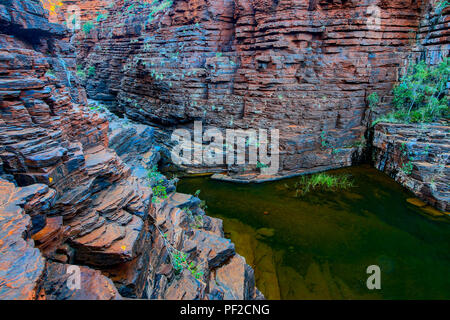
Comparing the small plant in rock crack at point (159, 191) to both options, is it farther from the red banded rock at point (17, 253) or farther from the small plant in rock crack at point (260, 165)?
the small plant in rock crack at point (260, 165)

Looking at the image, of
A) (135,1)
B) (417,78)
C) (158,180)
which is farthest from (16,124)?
(135,1)

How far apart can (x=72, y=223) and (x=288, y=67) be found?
10.9 m

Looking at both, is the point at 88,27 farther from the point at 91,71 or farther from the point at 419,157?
the point at 419,157

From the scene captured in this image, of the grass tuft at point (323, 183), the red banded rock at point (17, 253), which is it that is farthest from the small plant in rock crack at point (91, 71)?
the red banded rock at point (17, 253)

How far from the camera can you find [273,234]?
820 centimetres

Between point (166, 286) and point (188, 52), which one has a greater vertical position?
point (188, 52)

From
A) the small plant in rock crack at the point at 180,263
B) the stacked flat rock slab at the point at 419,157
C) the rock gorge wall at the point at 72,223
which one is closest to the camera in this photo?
the rock gorge wall at the point at 72,223

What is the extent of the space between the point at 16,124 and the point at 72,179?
130cm

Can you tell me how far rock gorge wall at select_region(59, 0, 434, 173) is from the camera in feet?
36.7

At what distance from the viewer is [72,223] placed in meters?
4.05

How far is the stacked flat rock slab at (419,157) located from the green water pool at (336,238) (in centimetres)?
55

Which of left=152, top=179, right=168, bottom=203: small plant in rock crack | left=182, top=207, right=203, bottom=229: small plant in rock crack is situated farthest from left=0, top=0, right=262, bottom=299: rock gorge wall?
left=152, top=179, right=168, bottom=203: small plant in rock crack

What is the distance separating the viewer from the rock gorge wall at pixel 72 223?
2988 mm

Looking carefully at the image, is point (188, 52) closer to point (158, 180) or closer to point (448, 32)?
point (158, 180)
